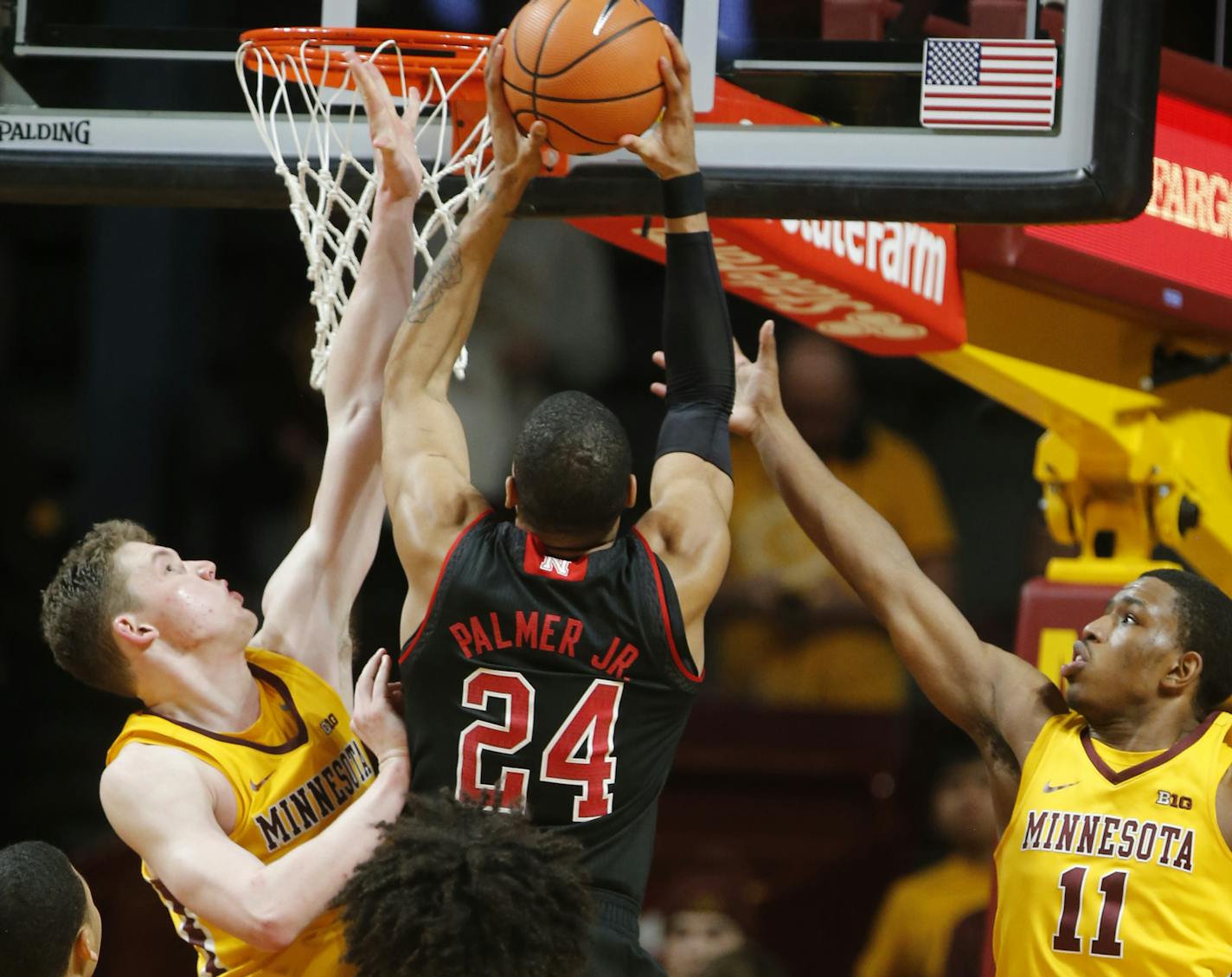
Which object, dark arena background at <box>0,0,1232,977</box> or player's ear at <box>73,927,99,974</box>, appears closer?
player's ear at <box>73,927,99,974</box>

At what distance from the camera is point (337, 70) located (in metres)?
3.75

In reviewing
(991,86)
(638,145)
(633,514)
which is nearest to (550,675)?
(638,145)

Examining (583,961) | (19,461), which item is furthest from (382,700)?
(19,461)

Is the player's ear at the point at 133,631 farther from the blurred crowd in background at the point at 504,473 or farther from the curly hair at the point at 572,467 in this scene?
the blurred crowd in background at the point at 504,473

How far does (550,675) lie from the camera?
2812 millimetres

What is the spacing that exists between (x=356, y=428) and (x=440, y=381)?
0.31 metres

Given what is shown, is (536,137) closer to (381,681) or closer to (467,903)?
(381,681)

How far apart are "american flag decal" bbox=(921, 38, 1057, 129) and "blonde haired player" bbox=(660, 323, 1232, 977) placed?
0.63m

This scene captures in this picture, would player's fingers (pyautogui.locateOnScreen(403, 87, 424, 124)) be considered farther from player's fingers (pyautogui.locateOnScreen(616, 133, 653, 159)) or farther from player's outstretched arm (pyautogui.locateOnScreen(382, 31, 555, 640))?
player's fingers (pyautogui.locateOnScreen(616, 133, 653, 159))

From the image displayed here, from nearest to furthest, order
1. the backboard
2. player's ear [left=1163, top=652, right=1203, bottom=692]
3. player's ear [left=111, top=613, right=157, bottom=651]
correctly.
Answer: player's ear [left=111, top=613, right=157, bottom=651], player's ear [left=1163, top=652, right=1203, bottom=692], the backboard

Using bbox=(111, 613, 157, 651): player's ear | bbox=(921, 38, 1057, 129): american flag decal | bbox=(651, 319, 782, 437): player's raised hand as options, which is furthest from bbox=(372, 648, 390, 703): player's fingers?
bbox=(921, 38, 1057, 129): american flag decal

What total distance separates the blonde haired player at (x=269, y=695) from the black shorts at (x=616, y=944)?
1.29 ft

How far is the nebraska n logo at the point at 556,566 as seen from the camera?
111 inches

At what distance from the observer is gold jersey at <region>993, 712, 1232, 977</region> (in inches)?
128
